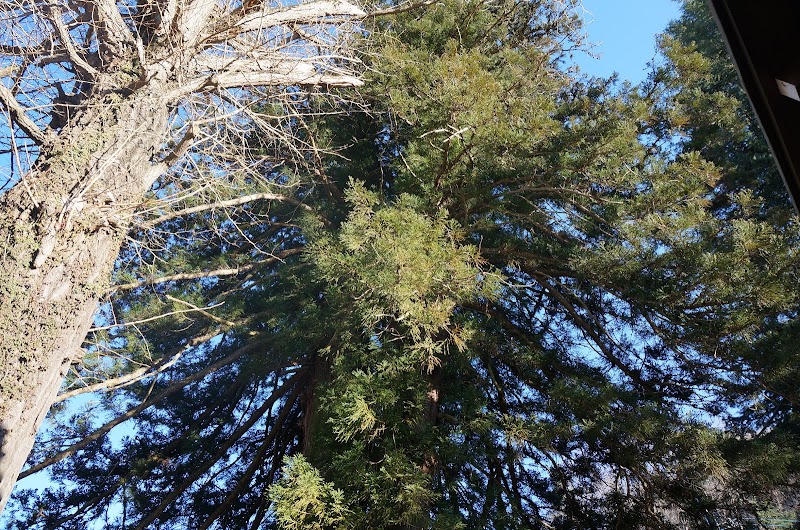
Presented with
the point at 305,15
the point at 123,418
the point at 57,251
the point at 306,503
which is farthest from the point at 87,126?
the point at 123,418

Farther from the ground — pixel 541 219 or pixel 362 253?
pixel 541 219

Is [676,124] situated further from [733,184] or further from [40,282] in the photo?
[40,282]

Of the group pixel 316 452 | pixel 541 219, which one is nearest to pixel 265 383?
pixel 316 452

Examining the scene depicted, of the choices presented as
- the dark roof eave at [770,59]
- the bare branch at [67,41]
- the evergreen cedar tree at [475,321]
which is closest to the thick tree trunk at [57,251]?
the bare branch at [67,41]

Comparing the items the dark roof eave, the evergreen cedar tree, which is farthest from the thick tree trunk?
the dark roof eave

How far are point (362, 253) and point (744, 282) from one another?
11.2 ft

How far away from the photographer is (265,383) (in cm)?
930

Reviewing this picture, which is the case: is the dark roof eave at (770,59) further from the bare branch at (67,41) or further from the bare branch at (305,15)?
the bare branch at (67,41)

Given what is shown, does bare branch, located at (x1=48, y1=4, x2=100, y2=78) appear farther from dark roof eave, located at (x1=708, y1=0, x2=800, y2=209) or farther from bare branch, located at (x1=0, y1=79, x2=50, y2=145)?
dark roof eave, located at (x1=708, y1=0, x2=800, y2=209)

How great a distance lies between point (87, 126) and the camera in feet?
9.78

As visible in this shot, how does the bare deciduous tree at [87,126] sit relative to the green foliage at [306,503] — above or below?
above

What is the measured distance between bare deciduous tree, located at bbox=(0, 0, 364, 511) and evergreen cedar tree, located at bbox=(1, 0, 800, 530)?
828mm

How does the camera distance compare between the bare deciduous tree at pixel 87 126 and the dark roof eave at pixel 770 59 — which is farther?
the bare deciduous tree at pixel 87 126

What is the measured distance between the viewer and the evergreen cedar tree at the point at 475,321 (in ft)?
17.5
